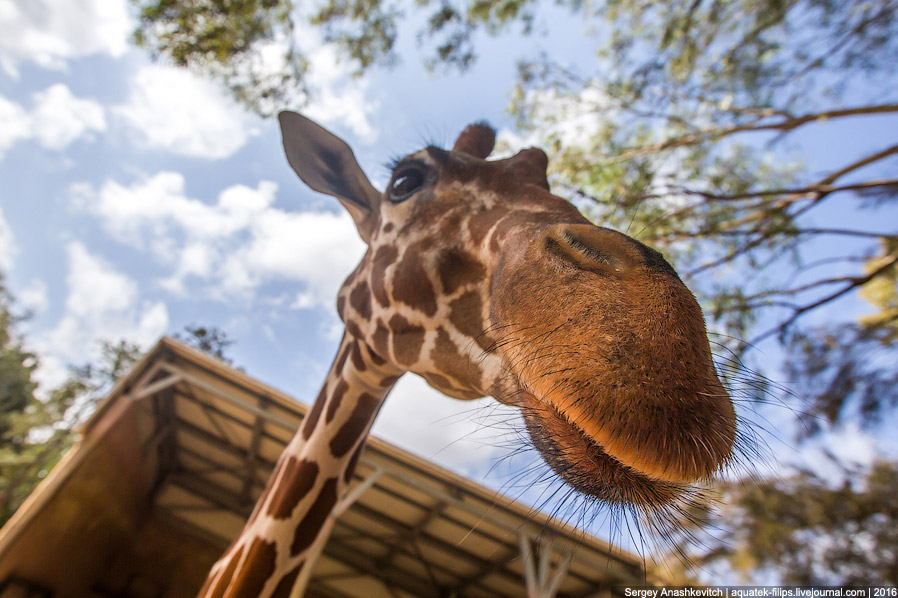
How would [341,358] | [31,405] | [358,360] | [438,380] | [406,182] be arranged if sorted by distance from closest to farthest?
[438,380] < [406,182] < [358,360] < [341,358] < [31,405]

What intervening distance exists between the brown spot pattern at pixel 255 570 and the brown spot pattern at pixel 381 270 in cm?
148

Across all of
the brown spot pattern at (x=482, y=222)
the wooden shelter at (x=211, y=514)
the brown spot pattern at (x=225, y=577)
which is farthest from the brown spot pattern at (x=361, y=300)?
the wooden shelter at (x=211, y=514)

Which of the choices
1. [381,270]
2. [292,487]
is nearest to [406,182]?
[381,270]

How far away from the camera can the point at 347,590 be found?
10344 millimetres

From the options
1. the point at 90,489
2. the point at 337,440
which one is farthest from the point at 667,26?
the point at 90,489

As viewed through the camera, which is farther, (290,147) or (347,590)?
(347,590)

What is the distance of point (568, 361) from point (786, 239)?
684 cm

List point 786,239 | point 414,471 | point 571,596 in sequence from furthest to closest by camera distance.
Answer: point 571,596, point 414,471, point 786,239

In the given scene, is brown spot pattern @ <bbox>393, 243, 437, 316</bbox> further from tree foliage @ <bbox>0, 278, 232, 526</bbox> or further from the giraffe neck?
tree foliage @ <bbox>0, 278, 232, 526</bbox>

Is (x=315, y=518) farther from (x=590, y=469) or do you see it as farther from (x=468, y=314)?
(x=590, y=469)

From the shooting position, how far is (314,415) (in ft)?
9.08

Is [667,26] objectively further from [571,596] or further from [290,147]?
[571,596]

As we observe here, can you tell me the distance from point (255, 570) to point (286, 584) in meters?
0.20

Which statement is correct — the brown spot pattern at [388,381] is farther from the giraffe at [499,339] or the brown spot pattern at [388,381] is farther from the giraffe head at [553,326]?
the giraffe head at [553,326]
